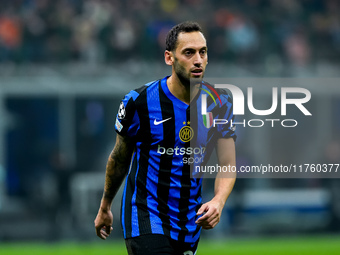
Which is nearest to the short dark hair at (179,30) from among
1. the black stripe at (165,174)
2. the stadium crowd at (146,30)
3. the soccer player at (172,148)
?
the soccer player at (172,148)

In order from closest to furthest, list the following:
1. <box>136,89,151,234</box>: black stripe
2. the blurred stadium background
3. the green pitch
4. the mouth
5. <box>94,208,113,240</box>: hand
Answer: the mouth → <box>136,89,151,234</box>: black stripe → <box>94,208,113,240</box>: hand → the green pitch → the blurred stadium background

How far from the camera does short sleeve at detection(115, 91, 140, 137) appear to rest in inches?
209

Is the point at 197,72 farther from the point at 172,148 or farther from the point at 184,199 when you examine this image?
the point at 184,199

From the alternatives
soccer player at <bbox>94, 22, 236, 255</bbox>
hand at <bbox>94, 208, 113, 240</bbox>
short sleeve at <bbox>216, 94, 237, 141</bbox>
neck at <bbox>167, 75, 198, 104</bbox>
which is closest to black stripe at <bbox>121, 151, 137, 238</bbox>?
soccer player at <bbox>94, 22, 236, 255</bbox>

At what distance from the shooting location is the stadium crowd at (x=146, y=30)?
17.2 m

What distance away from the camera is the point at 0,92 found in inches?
675

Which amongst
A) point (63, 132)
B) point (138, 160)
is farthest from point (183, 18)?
point (138, 160)

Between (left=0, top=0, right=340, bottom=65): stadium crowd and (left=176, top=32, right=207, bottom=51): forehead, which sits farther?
(left=0, top=0, right=340, bottom=65): stadium crowd

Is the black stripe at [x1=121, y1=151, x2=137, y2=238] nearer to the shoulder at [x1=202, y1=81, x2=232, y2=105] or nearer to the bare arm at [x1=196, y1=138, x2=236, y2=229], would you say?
the bare arm at [x1=196, y1=138, x2=236, y2=229]

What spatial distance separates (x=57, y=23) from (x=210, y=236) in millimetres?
6090

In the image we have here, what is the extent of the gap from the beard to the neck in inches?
1.1

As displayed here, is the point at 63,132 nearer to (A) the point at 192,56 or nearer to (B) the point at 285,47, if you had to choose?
(B) the point at 285,47

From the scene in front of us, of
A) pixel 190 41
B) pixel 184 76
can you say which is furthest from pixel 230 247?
pixel 190 41

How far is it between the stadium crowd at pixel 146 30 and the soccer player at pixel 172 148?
→ 11832 mm
